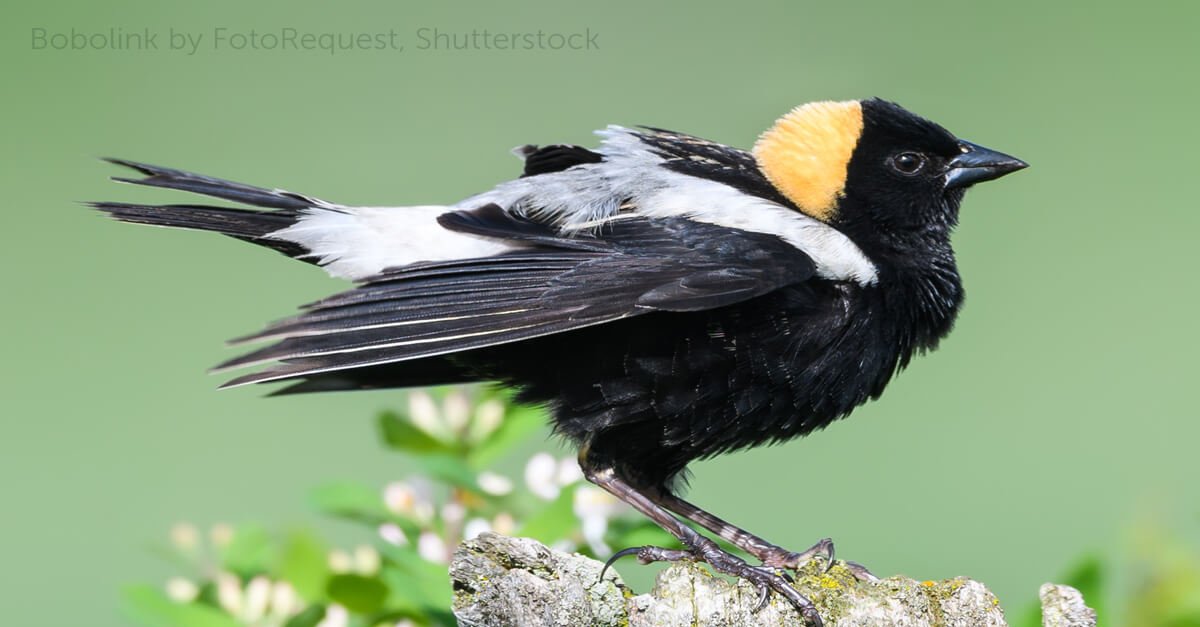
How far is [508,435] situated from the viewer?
8.21 ft

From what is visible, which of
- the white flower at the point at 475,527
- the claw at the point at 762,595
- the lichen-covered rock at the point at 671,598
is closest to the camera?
the lichen-covered rock at the point at 671,598

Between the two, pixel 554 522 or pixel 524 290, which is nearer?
pixel 554 522

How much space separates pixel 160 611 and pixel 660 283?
1.06 metres

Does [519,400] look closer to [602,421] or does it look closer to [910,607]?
[602,421]

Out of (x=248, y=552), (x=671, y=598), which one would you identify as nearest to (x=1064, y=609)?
(x=671, y=598)

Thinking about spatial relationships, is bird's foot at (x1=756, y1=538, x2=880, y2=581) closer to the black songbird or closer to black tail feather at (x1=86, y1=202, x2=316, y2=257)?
the black songbird

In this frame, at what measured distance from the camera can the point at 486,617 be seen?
169 centimetres

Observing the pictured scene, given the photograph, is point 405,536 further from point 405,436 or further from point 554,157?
point 554,157

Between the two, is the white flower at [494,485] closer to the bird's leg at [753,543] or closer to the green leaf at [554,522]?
the green leaf at [554,522]

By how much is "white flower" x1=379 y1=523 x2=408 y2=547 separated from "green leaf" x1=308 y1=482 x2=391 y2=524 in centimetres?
3

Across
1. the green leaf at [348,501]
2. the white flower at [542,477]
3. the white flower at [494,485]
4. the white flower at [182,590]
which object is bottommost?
the white flower at [182,590]

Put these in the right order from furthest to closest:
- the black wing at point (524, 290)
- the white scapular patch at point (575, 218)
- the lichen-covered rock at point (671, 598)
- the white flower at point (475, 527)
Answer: the white scapular patch at point (575, 218) → the white flower at point (475, 527) → the black wing at point (524, 290) → the lichen-covered rock at point (671, 598)

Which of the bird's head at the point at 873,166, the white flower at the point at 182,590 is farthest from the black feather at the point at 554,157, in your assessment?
the white flower at the point at 182,590

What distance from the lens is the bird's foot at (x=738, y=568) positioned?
1870mm
